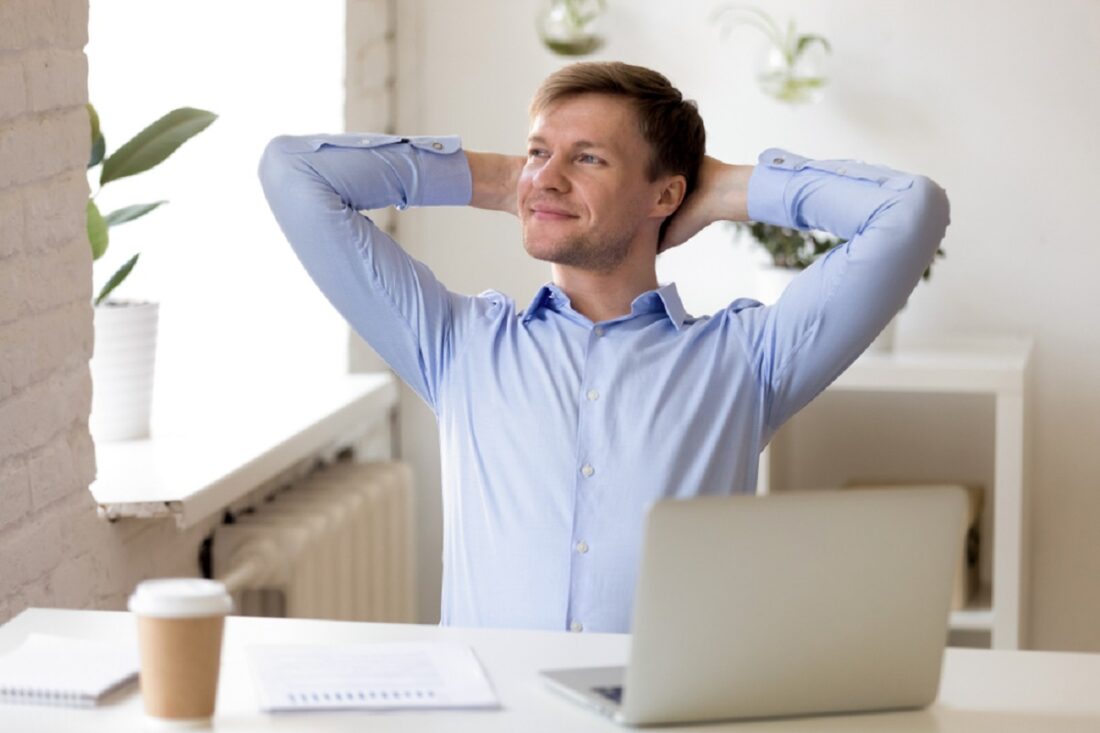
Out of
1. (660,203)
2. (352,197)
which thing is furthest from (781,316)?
(352,197)

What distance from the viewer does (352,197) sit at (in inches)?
80.6

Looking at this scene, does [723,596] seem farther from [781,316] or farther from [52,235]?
[52,235]

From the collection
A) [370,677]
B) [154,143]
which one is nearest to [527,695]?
[370,677]

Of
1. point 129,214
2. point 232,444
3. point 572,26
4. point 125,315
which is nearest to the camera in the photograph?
point 129,214

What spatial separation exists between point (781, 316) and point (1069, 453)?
1.61 m

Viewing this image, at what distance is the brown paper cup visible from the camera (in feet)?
3.86

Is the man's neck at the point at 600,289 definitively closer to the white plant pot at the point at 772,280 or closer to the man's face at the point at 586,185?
the man's face at the point at 586,185

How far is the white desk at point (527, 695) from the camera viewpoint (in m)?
1.22

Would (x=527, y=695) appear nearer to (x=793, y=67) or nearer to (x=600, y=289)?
(x=600, y=289)

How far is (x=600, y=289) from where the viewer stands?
6.67 ft

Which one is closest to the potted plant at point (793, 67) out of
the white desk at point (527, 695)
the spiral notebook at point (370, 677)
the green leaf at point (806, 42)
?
the green leaf at point (806, 42)

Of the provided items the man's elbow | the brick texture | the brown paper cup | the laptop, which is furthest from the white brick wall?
the man's elbow

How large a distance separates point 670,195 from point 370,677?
0.97 metres

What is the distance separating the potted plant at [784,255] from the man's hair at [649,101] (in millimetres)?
1026
